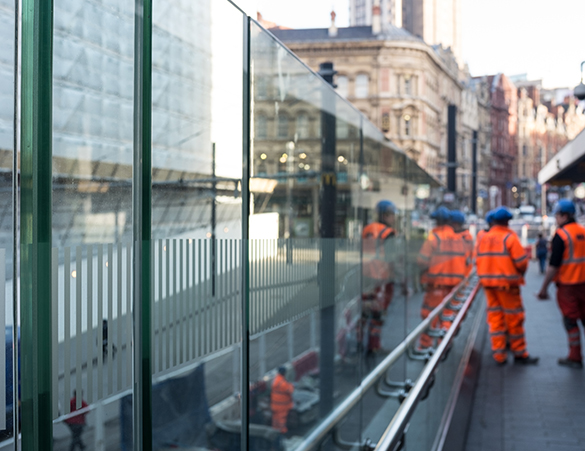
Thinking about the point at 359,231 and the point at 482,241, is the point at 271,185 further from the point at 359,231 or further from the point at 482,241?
the point at 482,241

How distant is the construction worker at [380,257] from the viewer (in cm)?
434

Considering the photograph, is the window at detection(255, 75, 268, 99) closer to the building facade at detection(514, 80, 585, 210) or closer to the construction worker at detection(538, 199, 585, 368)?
the construction worker at detection(538, 199, 585, 368)

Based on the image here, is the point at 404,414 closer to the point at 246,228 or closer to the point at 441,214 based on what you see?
the point at 246,228

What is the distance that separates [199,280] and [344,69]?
1695 inches

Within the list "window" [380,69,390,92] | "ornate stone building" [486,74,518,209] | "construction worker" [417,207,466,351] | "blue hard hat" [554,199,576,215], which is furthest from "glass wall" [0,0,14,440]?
"ornate stone building" [486,74,518,209]

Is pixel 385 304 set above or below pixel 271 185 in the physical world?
below

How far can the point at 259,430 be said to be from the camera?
92.7 inches

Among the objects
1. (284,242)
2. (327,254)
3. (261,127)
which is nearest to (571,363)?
(327,254)

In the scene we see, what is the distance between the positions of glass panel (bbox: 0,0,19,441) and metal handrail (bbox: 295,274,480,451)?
5.06ft

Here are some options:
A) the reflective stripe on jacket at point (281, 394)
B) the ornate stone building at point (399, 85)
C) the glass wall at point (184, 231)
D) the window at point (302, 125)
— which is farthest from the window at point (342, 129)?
the ornate stone building at point (399, 85)

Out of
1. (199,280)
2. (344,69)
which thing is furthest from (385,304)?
(344,69)

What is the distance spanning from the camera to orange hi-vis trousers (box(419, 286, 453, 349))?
598 centimetres

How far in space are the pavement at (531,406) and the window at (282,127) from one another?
3700 mm

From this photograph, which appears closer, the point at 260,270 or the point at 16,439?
the point at 16,439
